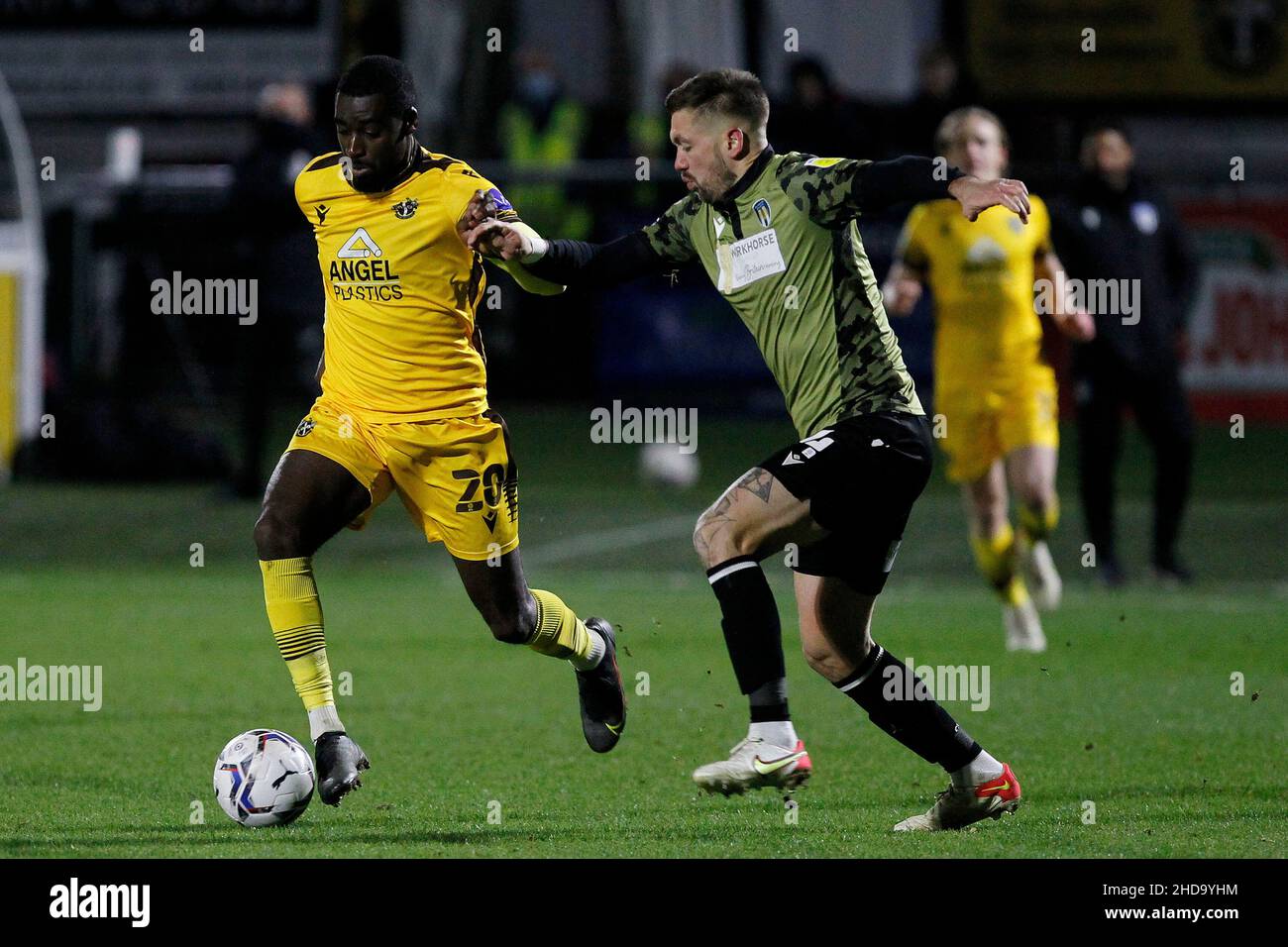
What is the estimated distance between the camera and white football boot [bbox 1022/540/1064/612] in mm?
10672

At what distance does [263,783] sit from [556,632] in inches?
46.9

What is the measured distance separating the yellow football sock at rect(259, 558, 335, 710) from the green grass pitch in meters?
0.37

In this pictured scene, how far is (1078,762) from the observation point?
7160 mm

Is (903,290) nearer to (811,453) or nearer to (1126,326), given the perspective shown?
(1126,326)

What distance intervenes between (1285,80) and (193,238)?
35.7 feet

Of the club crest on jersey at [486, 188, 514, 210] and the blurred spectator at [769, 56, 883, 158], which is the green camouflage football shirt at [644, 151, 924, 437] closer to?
the club crest on jersey at [486, 188, 514, 210]

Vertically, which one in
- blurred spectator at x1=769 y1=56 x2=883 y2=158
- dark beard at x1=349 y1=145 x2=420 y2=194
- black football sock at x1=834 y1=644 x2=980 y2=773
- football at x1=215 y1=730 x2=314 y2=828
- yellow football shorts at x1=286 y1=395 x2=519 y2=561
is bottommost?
football at x1=215 y1=730 x2=314 y2=828

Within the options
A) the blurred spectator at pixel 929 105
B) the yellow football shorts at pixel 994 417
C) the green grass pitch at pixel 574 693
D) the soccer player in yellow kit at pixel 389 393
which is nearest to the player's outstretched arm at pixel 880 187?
the soccer player in yellow kit at pixel 389 393

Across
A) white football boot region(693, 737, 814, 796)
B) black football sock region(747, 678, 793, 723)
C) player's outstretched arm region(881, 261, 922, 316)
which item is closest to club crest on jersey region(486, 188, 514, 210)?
black football sock region(747, 678, 793, 723)

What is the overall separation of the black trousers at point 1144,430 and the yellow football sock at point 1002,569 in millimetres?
2314

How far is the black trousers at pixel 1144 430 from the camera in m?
12.2

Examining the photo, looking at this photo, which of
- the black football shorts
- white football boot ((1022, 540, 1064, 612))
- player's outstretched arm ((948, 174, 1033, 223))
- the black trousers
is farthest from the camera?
the black trousers

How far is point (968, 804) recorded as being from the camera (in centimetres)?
590
